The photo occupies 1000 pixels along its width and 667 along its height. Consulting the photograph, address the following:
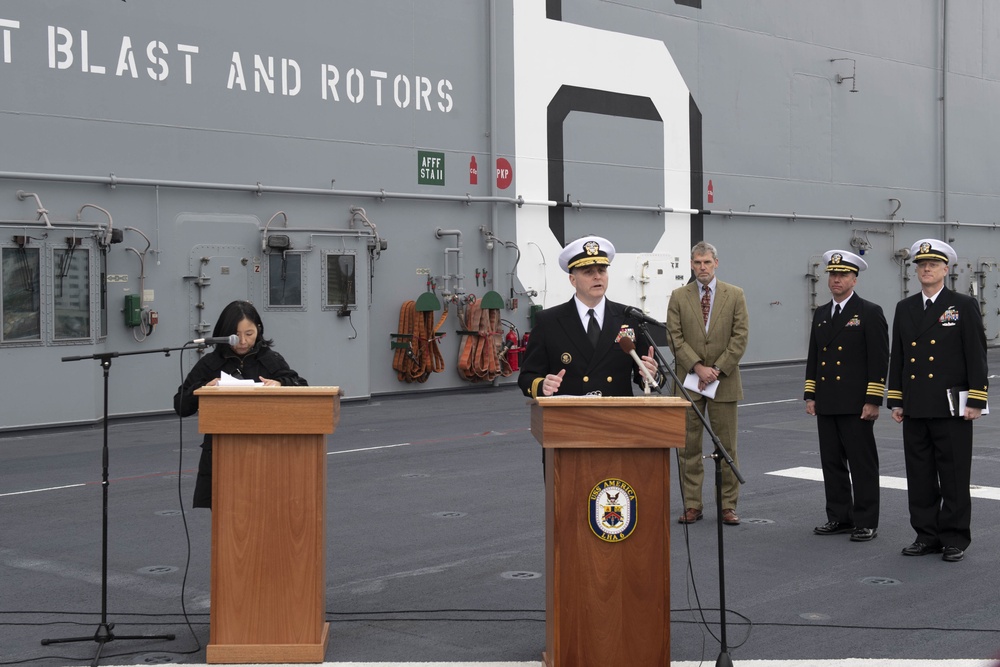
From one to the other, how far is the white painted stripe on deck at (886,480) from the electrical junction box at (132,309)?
8.68 metres

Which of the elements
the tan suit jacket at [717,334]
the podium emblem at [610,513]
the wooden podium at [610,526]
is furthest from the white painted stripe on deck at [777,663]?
the tan suit jacket at [717,334]

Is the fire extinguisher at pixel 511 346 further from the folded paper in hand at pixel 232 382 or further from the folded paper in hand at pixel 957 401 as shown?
the folded paper in hand at pixel 232 382

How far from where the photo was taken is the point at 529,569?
24.2 ft

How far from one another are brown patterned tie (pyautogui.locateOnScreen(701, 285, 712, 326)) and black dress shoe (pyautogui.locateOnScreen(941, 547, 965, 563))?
2.38m

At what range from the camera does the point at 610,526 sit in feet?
16.4

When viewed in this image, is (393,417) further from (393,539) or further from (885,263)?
(885,263)

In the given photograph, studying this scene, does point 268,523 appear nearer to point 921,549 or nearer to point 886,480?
point 921,549

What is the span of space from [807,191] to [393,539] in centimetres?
1955

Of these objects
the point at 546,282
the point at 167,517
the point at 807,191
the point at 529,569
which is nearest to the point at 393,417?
the point at 546,282

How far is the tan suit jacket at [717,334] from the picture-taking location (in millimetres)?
8742

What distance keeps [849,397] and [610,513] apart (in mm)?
3940

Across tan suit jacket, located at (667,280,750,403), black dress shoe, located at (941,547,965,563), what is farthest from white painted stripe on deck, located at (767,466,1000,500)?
black dress shoe, located at (941,547,965,563)

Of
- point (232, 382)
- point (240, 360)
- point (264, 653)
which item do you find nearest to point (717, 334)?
point (240, 360)

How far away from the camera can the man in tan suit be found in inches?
344
